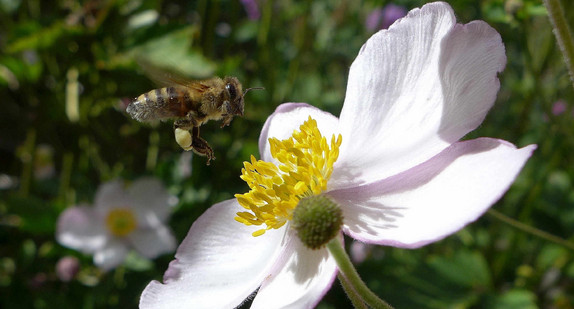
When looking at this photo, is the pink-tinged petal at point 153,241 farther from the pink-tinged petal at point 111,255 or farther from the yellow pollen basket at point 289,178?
the yellow pollen basket at point 289,178

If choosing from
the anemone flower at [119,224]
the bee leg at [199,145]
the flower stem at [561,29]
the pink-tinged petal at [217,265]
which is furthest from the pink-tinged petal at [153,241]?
the flower stem at [561,29]

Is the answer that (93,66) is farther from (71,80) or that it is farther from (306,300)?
(306,300)

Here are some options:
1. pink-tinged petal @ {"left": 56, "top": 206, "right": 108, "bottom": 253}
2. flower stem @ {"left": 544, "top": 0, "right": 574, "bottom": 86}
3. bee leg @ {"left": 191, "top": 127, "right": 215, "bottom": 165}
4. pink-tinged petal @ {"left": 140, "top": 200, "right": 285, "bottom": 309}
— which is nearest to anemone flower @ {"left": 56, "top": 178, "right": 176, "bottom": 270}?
pink-tinged petal @ {"left": 56, "top": 206, "right": 108, "bottom": 253}

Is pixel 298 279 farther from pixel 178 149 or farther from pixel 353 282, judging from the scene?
pixel 178 149

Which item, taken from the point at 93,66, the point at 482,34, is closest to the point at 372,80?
the point at 482,34

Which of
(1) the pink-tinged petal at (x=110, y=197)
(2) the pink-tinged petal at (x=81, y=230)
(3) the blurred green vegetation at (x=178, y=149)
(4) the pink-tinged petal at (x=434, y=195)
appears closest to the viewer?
(4) the pink-tinged petal at (x=434, y=195)

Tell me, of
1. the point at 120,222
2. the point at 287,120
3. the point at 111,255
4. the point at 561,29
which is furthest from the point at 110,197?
the point at 561,29

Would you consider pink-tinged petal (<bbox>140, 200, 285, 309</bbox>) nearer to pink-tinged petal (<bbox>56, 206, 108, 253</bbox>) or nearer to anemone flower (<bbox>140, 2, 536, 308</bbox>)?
anemone flower (<bbox>140, 2, 536, 308</bbox>)
